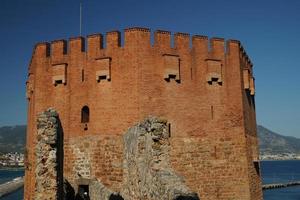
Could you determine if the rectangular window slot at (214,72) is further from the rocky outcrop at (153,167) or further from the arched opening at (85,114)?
the rocky outcrop at (153,167)

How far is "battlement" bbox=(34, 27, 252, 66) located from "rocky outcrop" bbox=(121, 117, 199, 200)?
6.87 meters

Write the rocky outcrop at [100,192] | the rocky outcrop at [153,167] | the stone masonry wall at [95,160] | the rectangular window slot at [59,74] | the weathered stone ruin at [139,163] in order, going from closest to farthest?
the rocky outcrop at [153,167], the weathered stone ruin at [139,163], the rocky outcrop at [100,192], the stone masonry wall at [95,160], the rectangular window slot at [59,74]

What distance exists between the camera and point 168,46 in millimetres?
18719

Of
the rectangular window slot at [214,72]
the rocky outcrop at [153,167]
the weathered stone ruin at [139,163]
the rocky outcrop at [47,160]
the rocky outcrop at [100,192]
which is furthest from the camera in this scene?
the rectangular window slot at [214,72]

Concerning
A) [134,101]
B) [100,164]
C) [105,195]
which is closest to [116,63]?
[134,101]

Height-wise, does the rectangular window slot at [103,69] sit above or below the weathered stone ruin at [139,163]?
above

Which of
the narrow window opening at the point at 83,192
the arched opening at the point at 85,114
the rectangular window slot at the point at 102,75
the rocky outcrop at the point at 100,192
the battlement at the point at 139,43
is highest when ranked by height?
the battlement at the point at 139,43

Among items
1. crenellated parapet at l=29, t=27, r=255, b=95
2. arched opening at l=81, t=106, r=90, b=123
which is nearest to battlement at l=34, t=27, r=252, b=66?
crenellated parapet at l=29, t=27, r=255, b=95

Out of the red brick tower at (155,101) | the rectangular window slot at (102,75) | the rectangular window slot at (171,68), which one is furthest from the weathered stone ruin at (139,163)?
the rectangular window slot at (171,68)

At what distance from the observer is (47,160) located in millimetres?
11391

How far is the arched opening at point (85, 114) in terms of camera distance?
18.9 meters

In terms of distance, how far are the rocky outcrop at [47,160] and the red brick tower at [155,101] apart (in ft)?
20.4

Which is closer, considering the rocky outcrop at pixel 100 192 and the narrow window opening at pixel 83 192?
the rocky outcrop at pixel 100 192

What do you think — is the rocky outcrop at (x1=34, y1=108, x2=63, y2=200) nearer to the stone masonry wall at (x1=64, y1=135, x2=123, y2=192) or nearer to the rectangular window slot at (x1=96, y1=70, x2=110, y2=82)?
the stone masonry wall at (x1=64, y1=135, x2=123, y2=192)
